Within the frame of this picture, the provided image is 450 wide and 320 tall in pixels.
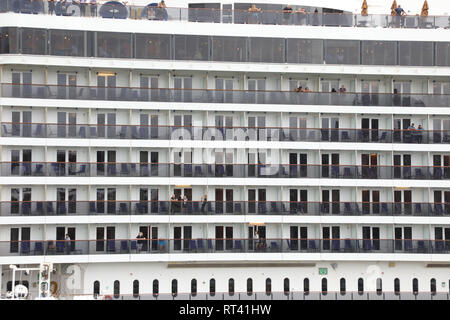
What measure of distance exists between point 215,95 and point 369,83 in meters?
9.76

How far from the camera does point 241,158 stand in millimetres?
42750

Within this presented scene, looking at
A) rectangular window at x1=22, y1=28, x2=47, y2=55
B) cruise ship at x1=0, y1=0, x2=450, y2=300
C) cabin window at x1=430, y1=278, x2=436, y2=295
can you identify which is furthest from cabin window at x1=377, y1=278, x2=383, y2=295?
rectangular window at x1=22, y1=28, x2=47, y2=55

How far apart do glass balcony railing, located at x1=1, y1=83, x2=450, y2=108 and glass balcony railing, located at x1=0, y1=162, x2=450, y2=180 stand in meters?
3.84

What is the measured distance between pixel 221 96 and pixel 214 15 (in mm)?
4951

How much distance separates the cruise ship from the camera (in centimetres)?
4131

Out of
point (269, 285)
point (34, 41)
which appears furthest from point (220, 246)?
point (34, 41)

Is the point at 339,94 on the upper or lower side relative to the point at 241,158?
upper

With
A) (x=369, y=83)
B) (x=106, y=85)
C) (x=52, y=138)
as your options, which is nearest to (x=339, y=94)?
(x=369, y=83)

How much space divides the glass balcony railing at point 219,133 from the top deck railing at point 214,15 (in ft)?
21.6

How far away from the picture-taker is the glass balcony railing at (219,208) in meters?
40.8

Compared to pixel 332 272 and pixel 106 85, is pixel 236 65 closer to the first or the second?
pixel 106 85

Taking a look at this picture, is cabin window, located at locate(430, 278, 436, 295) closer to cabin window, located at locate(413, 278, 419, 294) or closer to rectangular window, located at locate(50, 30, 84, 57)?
cabin window, located at locate(413, 278, 419, 294)

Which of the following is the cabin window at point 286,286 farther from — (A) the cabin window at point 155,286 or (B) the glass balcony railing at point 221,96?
(B) the glass balcony railing at point 221,96

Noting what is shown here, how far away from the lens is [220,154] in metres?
43.0
